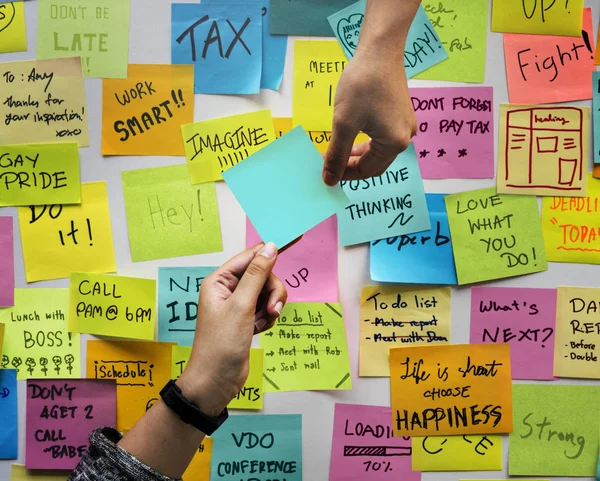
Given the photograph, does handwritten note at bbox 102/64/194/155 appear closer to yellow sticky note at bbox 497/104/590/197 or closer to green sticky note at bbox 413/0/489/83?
green sticky note at bbox 413/0/489/83

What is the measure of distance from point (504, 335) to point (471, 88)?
38 cm

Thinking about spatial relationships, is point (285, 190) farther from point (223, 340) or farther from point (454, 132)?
point (454, 132)

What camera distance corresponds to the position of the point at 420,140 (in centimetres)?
89

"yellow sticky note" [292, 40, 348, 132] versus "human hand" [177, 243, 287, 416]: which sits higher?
"yellow sticky note" [292, 40, 348, 132]

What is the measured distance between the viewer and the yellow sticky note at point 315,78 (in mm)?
875

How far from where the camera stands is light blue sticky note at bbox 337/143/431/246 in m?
0.88

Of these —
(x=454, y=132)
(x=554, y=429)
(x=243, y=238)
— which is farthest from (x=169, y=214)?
(x=554, y=429)

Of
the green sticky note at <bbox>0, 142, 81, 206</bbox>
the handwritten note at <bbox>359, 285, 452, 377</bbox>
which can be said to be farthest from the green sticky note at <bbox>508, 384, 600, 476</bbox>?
the green sticky note at <bbox>0, 142, 81, 206</bbox>

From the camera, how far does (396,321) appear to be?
0.91 meters

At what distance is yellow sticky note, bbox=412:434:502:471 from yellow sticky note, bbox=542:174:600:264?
0.99ft

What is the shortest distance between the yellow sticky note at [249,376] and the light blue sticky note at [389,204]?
242 mm

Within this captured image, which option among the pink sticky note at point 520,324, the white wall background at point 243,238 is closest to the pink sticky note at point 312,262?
the white wall background at point 243,238

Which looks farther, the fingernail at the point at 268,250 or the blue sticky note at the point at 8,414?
the blue sticky note at the point at 8,414

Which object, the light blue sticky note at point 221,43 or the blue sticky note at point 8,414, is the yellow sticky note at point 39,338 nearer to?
the blue sticky note at point 8,414
